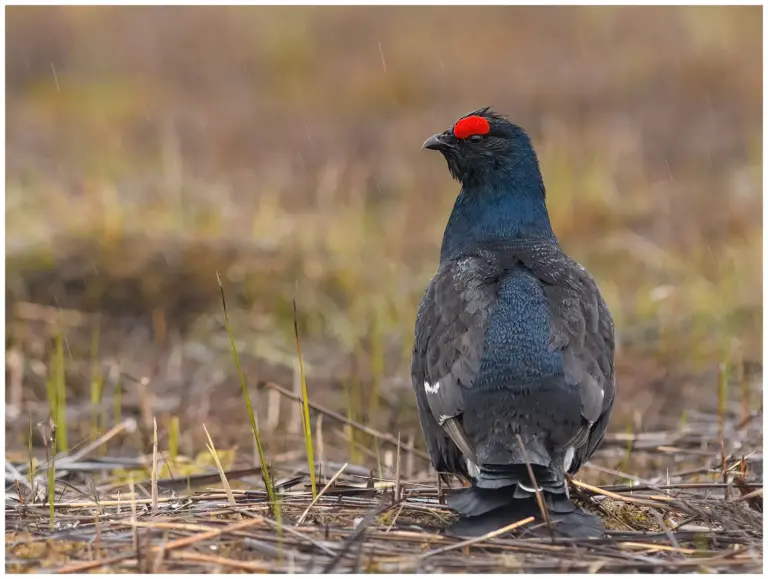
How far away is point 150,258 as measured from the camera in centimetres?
981

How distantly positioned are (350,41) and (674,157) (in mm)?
7036

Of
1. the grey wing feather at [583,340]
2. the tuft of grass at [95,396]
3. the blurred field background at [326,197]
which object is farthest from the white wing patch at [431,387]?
the tuft of grass at [95,396]

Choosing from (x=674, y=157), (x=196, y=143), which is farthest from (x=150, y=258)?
(x=674, y=157)

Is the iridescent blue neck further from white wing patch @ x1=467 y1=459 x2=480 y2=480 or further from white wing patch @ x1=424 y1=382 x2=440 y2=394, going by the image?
white wing patch @ x1=467 y1=459 x2=480 y2=480

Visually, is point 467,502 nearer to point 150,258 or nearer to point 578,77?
point 150,258

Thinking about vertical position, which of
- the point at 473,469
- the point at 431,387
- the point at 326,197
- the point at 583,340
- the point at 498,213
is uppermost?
the point at 326,197

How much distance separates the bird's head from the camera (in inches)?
258

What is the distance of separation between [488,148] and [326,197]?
6.10 metres

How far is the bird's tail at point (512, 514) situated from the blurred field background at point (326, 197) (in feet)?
5.98

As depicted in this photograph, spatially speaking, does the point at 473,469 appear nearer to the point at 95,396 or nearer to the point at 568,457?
the point at 568,457

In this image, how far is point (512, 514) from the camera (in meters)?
4.82

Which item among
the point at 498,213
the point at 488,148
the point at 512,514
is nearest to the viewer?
the point at 512,514

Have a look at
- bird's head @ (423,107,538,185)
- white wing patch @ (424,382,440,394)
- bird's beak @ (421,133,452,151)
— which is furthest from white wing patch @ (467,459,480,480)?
bird's beak @ (421,133,452,151)

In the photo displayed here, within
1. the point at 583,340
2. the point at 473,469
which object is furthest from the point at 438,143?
the point at 473,469
